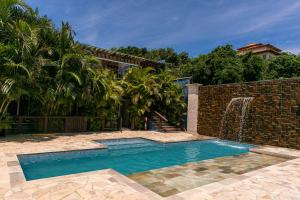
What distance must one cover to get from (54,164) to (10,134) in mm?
5230

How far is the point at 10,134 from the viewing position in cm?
1105

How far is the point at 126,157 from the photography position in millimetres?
8867

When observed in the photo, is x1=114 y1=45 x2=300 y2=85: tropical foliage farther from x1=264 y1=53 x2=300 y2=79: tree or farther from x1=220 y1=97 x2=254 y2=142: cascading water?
x1=220 y1=97 x2=254 y2=142: cascading water

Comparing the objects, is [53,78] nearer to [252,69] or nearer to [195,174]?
[195,174]

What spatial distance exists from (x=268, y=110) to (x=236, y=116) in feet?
5.91

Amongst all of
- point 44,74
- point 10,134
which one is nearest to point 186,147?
point 44,74

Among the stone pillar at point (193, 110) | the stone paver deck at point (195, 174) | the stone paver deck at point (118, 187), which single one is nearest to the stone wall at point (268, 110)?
the stone pillar at point (193, 110)

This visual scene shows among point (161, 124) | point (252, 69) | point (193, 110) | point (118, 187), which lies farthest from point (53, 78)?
point (252, 69)

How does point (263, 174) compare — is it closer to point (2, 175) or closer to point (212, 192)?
point (212, 192)

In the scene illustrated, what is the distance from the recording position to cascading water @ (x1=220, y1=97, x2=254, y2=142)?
12.4 meters

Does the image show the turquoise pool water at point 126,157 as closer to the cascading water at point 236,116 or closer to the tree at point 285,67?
the cascading water at point 236,116

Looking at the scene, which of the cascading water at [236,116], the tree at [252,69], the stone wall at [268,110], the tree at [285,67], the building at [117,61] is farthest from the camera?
the tree at [285,67]

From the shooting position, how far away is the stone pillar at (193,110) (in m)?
15.4

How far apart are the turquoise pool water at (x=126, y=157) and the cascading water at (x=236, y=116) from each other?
0.86 m
